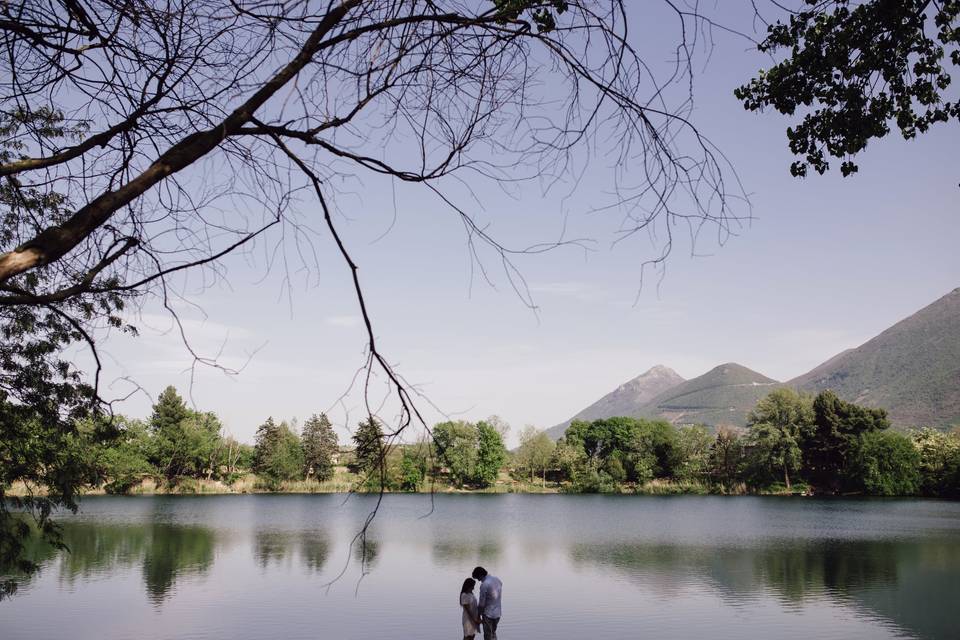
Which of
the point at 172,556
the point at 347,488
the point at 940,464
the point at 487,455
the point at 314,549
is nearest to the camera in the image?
the point at 172,556

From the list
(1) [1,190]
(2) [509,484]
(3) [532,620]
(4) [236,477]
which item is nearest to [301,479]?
(4) [236,477]

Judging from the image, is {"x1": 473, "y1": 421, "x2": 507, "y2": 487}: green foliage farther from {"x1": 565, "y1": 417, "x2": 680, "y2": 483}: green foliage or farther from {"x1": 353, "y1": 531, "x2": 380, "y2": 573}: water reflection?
{"x1": 353, "y1": 531, "x2": 380, "y2": 573}: water reflection

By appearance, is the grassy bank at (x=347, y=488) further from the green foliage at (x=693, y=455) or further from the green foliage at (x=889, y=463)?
the green foliage at (x=889, y=463)

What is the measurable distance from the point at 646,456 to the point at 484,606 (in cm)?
6493

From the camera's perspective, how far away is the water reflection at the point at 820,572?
17766 mm

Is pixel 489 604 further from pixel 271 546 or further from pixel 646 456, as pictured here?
pixel 646 456

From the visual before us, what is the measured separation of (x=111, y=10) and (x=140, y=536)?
3312 cm

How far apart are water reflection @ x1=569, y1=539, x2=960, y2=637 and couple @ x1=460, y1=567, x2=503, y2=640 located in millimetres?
9050

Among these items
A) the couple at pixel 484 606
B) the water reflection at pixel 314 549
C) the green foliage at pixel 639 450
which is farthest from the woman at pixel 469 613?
the green foliage at pixel 639 450

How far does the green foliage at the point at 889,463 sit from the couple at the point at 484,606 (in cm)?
5701

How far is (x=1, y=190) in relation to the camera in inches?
239

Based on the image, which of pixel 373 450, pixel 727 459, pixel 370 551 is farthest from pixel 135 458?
pixel 373 450

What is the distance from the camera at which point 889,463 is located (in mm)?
59875

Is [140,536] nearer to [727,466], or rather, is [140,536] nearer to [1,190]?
[1,190]
